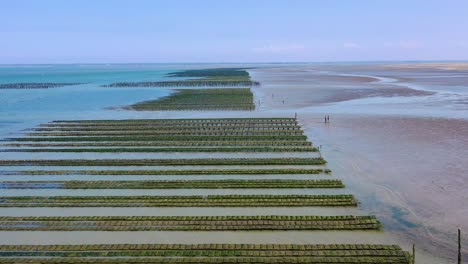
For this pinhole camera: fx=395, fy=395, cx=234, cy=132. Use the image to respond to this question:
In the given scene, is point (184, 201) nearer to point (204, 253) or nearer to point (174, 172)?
point (174, 172)

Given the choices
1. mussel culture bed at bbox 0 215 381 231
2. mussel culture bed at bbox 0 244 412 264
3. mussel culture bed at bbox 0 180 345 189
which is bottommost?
mussel culture bed at bbox 0 244 412 264

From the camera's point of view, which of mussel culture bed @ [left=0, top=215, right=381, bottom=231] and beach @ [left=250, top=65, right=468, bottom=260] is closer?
mussel culture bed @ [left=0, top=215, right=381, bottom=231]

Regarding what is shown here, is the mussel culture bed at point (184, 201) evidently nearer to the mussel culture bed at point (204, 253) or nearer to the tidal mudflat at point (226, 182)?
the tidal mudflat at point (226, 182)

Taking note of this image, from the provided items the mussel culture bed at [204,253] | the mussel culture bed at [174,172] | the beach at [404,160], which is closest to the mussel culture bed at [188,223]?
the mussel culture bed at [204,253]

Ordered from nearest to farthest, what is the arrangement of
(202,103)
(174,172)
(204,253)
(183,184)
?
(204,253)
(183,184)
(174,172)
(202,103)

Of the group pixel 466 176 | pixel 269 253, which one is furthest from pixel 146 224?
pixel 466 176

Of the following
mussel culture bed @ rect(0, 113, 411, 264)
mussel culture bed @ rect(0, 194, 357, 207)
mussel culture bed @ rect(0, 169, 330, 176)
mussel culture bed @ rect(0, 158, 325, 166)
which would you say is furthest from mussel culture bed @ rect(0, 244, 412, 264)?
mussel culture bed @ rect(0, 158, 325, 166)

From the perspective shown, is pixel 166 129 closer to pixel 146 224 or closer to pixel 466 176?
pixel 146 224

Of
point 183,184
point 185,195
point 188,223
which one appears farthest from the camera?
point 183,184

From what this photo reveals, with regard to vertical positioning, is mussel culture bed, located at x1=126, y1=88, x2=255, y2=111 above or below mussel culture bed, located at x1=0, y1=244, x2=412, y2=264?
above

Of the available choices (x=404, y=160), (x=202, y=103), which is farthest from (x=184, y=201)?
(x=202, y=103)

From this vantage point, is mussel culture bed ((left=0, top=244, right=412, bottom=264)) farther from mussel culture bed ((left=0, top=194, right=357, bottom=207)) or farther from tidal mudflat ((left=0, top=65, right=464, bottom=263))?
mussel culture bed ((left=0, top=194, right=357, bottom=207))

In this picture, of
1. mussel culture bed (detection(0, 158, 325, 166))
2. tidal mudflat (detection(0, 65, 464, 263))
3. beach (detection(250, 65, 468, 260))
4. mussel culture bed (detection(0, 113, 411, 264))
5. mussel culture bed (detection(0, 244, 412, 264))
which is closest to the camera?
mussel culture bed (detection(0, 244, 412, 264))
